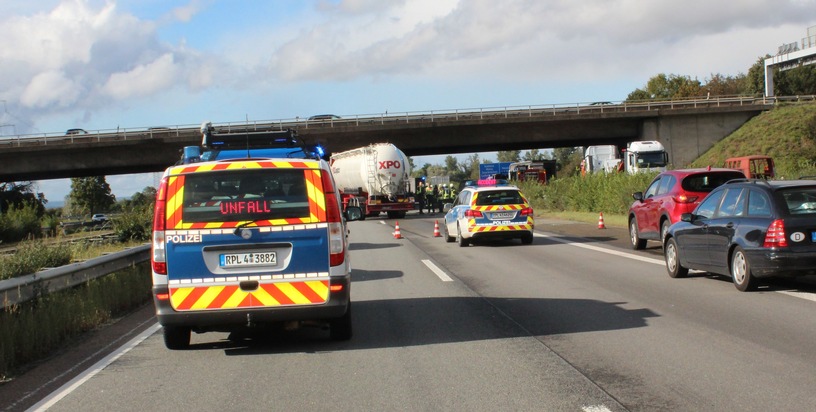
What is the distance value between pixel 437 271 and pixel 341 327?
705 centimetres

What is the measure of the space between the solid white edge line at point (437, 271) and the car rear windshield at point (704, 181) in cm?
529

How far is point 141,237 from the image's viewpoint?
2061 centimetres

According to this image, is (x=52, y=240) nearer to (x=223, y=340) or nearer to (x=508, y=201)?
(x=223, y=340)

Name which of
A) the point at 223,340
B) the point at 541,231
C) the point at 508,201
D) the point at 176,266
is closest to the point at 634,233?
the point at 508,201

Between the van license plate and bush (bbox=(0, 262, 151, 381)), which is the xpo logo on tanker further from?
the van license plate

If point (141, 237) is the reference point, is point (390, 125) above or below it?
above

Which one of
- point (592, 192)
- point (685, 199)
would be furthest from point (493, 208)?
point (592, 192)

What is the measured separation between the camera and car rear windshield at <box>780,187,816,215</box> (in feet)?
34.1

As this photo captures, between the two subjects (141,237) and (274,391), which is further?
(141,237)

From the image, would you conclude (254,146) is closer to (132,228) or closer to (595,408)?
(132,228)

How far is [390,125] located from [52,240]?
4337cm

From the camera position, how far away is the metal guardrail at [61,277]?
844 centimetres

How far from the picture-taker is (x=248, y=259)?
7.70 metres

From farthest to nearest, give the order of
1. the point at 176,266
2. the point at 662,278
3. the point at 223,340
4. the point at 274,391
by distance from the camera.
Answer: the point at 662,278
the point at 223,340
the point at 176,266
the point at 274,391
